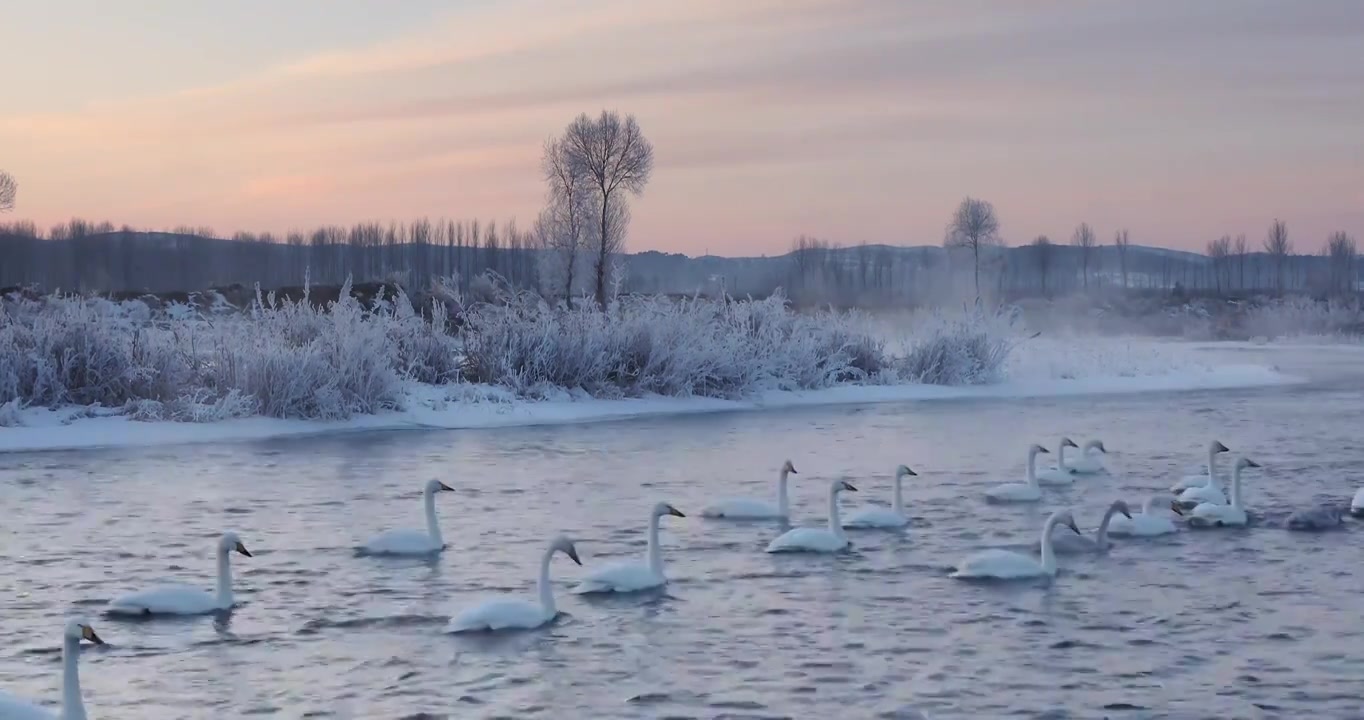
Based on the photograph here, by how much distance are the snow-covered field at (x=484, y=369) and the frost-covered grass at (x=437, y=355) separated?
0.03 meters

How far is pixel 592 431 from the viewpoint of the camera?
2223 cm

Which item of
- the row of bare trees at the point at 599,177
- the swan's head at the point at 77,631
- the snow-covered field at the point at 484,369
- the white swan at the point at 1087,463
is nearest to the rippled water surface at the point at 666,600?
the white swan at the point at 1087,463

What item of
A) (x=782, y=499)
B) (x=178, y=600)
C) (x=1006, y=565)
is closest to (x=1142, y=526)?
(x=1006, y=565)

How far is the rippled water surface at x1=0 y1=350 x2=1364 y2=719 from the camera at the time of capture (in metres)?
7.84

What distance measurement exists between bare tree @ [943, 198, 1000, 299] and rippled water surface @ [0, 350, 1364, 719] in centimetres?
6298

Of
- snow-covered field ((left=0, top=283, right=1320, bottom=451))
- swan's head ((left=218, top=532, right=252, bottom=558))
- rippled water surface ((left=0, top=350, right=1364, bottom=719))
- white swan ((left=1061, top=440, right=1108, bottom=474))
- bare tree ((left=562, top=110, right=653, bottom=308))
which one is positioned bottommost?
rippled water surface ((left=0, top=350, right=1364, bottom=719))

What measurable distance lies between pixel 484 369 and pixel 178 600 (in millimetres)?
16276

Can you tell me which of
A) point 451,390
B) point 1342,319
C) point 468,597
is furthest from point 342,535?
point 1342,319

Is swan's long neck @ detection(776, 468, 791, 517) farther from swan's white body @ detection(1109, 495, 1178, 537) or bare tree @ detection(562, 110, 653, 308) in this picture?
bare tree @ detection(562, 110, 653, 308)

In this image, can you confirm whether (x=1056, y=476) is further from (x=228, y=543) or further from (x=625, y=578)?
(x=228, y=543)

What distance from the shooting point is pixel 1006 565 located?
35.0 ft

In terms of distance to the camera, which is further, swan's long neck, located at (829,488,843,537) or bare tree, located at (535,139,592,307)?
bare tree, located at (535,139,592,307)

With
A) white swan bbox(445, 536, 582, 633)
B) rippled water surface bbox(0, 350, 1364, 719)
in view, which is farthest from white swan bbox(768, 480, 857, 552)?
white swan bbox(445, 536, 582, 633)

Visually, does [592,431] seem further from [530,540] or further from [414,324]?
[530,540]
